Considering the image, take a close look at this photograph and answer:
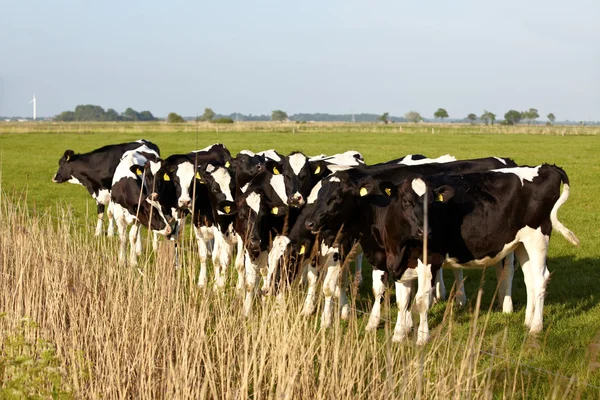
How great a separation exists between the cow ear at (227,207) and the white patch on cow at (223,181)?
3.31 ft

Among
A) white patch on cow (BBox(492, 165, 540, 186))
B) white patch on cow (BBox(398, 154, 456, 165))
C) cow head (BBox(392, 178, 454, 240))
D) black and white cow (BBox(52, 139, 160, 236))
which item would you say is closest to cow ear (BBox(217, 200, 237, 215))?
cow head (BBox(392, 178, 454, 240))

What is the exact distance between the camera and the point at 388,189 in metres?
8.40

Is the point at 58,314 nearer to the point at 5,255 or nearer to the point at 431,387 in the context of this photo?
the point at 5,255

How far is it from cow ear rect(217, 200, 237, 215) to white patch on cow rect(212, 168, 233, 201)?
1.01 meters

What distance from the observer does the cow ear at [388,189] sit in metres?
8.38

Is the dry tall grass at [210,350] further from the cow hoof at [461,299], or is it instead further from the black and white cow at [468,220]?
the cow hoof at [461,299]

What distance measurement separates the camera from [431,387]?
5.43m

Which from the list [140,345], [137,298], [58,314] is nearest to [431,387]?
[140,345]

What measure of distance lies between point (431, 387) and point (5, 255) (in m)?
5.52

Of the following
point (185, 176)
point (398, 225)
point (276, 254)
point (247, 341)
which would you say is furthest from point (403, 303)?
point (185, 176)

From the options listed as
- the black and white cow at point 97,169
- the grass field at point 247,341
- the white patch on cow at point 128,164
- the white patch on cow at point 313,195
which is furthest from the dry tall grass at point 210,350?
the black and white cow at point 97,169

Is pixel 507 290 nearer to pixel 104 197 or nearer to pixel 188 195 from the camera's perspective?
pixel 188 195

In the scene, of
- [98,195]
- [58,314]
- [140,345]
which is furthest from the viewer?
[98,195]

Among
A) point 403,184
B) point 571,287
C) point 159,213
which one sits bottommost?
point 571,287
